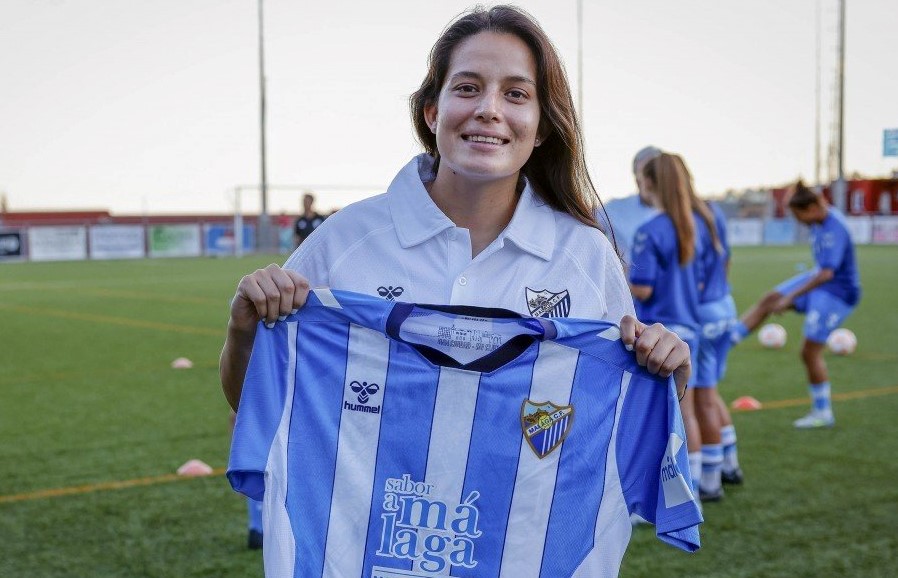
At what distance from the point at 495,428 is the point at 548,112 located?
722 millimetres

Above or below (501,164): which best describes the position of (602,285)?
below

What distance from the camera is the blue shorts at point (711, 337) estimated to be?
5969 millimetres

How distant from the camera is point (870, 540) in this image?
5.12 meters

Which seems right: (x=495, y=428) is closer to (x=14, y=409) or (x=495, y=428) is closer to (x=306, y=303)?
(x=306, y=303)

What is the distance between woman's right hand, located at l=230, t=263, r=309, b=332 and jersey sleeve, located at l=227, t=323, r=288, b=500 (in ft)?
0.14

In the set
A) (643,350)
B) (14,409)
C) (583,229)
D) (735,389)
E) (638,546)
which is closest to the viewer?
(643,350)

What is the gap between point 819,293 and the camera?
7.81m

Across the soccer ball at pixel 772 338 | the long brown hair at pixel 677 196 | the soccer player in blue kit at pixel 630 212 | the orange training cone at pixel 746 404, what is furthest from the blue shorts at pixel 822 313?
the soccer ball at pixel 772 338

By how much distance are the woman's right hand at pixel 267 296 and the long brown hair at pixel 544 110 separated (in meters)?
0.55

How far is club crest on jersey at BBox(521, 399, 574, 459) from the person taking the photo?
91.4 inches

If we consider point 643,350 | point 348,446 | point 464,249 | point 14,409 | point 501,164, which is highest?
point 501,164

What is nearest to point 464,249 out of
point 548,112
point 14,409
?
point 548,112

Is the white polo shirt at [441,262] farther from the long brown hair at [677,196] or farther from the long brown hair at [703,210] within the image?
the long brown hair at [703,210]

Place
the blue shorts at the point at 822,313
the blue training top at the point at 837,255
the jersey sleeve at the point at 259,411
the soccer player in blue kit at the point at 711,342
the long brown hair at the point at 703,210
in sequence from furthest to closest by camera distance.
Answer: the blue shorts at the point at 822,313, the blue training top at the point at 837,255, the soccer player in blue kit at the point at 711,342, the long brown hair at the point at 703,210, the jersey sleeve at the point at 259,411
